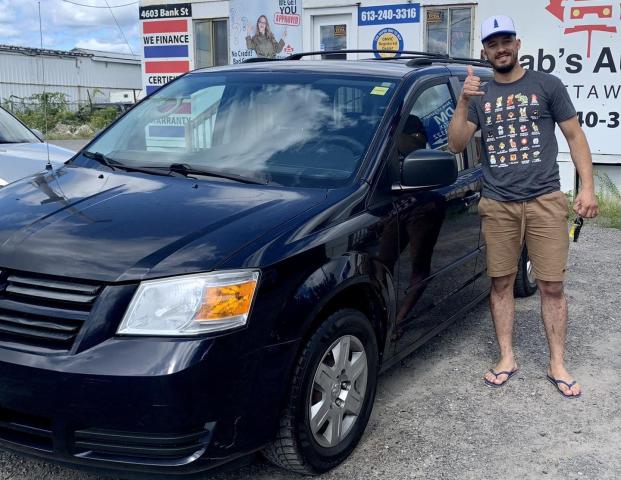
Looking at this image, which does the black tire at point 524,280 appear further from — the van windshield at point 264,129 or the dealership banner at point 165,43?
the dealership banner at point 165,43

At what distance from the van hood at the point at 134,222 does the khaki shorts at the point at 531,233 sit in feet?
4.37

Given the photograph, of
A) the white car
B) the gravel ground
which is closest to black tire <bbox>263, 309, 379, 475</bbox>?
the gravel ground

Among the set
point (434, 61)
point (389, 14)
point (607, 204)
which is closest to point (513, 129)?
point (434, 61)

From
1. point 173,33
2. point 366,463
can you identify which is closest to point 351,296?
point 366,463

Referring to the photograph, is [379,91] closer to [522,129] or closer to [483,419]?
[522,129]

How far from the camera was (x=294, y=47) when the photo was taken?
10.7 m

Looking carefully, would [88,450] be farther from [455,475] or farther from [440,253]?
[440,253]

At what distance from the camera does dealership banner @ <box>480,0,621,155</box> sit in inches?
361

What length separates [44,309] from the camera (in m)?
2.63

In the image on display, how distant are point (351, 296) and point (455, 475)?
91 cm

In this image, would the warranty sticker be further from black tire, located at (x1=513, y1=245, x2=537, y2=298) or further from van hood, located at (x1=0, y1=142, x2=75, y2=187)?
van hood, located at (x1=0, y1=142, x2=75, y2=187)

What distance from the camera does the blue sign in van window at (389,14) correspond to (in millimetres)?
10633

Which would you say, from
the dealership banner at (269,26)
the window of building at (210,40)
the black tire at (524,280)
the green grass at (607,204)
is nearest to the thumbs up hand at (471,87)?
the black tire at (524,280)

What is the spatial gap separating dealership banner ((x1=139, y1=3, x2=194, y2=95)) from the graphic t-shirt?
9.64m
